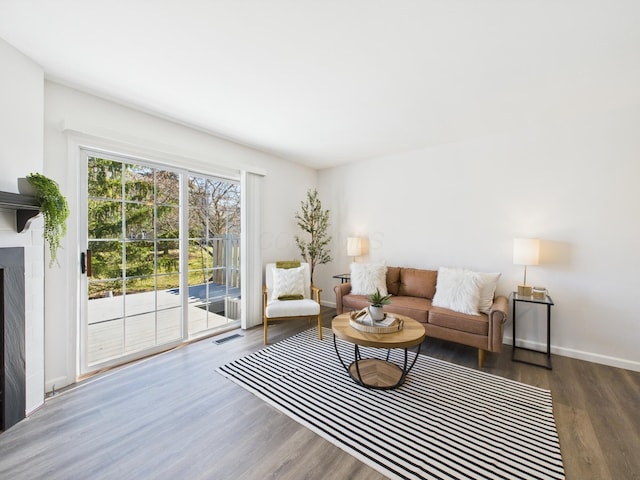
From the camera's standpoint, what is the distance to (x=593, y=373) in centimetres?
248

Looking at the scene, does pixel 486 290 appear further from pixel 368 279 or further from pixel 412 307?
pixel 368 279

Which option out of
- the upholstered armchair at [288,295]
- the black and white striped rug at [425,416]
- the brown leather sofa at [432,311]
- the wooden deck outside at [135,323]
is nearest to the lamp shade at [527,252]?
the brown leather sofa at [432,311]

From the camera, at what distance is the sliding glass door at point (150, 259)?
2473 mm

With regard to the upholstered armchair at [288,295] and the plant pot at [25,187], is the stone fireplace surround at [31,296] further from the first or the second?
the upholstered armchair at [288,295]

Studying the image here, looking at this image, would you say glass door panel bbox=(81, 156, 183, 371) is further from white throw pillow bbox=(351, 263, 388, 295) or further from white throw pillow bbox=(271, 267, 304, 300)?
white throw pillow bbox=(351, 263, 388, 295)

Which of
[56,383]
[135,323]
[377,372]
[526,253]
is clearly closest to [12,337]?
[56,383]

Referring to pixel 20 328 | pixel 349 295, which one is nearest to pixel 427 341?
pixel 349 295

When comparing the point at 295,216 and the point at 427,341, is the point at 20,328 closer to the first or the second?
the point at 295,216

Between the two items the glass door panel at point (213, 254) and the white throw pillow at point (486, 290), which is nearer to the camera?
the white throw pillow at point (486, 290)

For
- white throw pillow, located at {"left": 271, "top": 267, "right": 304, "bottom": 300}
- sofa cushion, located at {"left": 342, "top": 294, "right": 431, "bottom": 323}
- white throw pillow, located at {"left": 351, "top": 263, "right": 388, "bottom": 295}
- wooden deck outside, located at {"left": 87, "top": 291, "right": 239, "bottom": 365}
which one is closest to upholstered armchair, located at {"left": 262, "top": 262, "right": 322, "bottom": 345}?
white throw pillow, located at {"left": 271, "top": 267, "right": 304, "bottom": 300}

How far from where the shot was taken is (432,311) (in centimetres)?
287

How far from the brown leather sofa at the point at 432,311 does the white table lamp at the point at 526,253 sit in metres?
0.24

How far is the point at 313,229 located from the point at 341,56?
2859 mm

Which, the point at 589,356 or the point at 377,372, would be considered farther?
the point at 589,356
